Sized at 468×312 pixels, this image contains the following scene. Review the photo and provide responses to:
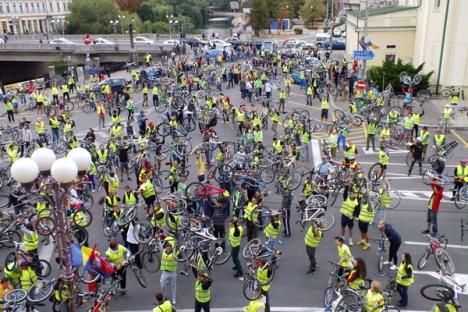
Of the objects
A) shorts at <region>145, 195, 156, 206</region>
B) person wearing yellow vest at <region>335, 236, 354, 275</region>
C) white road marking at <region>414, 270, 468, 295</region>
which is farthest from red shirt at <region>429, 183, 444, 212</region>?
shorts at <region>145, 195, 156, 206</region>

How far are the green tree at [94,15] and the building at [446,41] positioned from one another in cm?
5923

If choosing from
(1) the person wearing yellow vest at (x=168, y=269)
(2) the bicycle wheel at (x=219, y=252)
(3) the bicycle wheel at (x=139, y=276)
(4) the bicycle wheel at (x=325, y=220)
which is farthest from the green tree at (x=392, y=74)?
(1) the person wearing yellow vest at (x=168, y=269)

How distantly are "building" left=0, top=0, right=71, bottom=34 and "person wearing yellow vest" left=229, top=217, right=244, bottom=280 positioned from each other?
86303mm

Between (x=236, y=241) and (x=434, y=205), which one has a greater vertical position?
(x=434, y=205)

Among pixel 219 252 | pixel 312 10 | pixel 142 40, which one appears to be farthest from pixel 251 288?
pixel 312 10

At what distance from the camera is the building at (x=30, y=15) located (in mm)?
96375

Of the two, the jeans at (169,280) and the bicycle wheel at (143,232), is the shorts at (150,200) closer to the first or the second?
the bicycle wheel at (143,232)

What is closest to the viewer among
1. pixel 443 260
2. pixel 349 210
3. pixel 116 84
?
pixel 443 260

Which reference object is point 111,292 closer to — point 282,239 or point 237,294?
point 237,294

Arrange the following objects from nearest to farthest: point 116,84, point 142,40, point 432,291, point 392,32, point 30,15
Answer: point 432,291 < point 116,84 < point 392,32 < point 142,40 < point 30,15

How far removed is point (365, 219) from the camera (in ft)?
40.8

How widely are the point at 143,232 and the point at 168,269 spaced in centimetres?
202

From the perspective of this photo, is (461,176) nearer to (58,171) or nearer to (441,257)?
(441,257)

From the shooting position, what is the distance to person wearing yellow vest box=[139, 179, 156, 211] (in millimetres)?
14594
